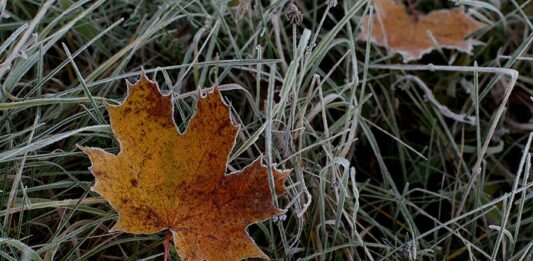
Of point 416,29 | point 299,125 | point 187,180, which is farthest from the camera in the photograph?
point 416,29

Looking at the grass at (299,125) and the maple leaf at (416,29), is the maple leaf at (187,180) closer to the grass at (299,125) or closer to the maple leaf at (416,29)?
the grass at (299,125)

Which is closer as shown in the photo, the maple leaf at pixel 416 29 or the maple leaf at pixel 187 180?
the maple leaf at pixel 187 180

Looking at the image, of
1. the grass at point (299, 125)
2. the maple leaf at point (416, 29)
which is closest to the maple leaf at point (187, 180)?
the grass at point (299, 125)

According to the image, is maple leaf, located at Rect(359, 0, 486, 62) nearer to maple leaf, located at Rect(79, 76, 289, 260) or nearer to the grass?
the grass

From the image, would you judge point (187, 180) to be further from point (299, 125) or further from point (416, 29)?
point (416, 29)

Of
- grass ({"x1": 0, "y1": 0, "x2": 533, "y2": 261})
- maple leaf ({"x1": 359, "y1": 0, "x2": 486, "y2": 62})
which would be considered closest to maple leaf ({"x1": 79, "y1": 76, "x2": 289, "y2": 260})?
grass ({"x1": 0, "y1": 0, "x2": 533, "y2": 261})

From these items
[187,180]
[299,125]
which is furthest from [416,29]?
[187,180]
